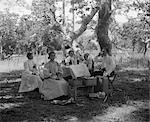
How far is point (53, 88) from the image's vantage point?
26.3ft

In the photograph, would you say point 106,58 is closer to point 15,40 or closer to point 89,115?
point 89,115

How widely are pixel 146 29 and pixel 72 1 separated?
15.7m

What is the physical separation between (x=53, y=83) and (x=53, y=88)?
0.47 ft

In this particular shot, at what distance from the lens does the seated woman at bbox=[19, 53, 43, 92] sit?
28.1 ft

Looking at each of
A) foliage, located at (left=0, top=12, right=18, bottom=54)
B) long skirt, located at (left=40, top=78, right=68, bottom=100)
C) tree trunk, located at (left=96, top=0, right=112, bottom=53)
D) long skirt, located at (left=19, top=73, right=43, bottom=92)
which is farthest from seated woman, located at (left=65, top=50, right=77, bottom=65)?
foliage, located at (left=0, top=12, right=18, bottom=54)

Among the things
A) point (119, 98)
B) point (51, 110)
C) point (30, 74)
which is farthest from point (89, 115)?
point (30, 74)

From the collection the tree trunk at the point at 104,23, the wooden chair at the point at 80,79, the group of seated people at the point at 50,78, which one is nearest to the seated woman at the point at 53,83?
the group of seated people at the point at 50,78

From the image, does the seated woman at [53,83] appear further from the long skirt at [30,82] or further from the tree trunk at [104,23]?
the tree trunk at [104,23]

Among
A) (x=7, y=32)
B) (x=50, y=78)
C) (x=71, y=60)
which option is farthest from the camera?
(x=7, y=32)

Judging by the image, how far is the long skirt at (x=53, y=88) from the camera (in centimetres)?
795

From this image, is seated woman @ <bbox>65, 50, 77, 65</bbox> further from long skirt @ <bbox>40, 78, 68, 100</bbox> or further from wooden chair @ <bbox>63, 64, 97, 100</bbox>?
long skirt @ <bbox>40, 78, 68, 100</bbox>

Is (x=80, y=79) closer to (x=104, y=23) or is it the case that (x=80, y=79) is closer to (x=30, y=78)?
(x=30, y=78)

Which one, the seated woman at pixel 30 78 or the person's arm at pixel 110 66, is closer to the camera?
the seated woman at pixel 30 78

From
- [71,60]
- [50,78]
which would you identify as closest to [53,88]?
[50,78]
